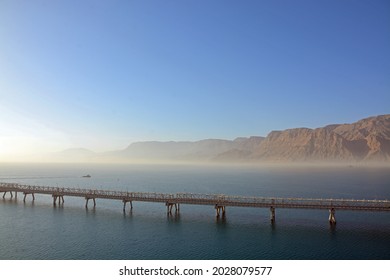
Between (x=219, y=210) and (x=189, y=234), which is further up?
(x=219, y=210)

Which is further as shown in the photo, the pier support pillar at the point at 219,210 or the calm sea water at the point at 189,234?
the pier support pillar at the point at 219,210

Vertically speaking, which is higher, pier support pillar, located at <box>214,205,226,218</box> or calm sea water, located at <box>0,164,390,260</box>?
pier support pillar, located at <box>214,205,226,218</box>

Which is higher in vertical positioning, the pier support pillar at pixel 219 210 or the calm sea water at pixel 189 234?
the pier support pillar at pixel 219 210

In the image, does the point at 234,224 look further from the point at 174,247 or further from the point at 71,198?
the point at 71,198

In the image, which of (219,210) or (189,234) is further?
(219,210)

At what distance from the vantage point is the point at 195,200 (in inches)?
2751

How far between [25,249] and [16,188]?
56.8 metres

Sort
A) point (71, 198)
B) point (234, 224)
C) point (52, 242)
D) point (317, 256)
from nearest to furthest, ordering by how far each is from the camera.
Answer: point (317, 256), point (52, 242), point (234, 224), point (71, 198)

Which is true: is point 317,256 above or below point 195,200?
below

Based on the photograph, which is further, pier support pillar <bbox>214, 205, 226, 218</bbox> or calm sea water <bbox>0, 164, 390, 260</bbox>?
pier support pillar <bbox>214, 205, 226, 218</bbox>
